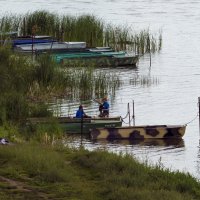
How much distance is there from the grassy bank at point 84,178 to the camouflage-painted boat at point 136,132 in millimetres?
15933

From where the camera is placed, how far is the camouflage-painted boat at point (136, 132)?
104ft

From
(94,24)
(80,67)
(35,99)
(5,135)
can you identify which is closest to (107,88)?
(80,67)

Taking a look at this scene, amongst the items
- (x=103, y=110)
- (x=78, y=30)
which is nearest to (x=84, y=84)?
(x=103, y=110)

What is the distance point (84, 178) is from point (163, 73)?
3943 cm

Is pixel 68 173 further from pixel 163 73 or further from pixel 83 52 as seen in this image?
pixel 163 73

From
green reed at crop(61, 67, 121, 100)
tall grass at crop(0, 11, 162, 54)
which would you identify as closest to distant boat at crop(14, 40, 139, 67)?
tall grass at crop(0, 11, 162, 54)

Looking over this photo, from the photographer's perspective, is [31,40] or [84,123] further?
[31,40]

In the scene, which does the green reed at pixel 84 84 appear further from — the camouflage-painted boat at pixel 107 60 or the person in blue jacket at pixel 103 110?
the camouflage-painted boat at pixel 107 60

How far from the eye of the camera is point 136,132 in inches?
1251

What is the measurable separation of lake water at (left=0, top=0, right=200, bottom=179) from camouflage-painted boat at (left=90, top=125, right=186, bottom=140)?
0.51 m

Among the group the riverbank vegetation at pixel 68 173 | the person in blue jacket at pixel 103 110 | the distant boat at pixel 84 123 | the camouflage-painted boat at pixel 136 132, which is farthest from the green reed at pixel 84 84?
the riverbank vegetation at pixel 68 173

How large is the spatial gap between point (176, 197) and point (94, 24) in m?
44.7

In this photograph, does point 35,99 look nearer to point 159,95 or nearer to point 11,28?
point 159,95

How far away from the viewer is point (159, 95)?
143ft
